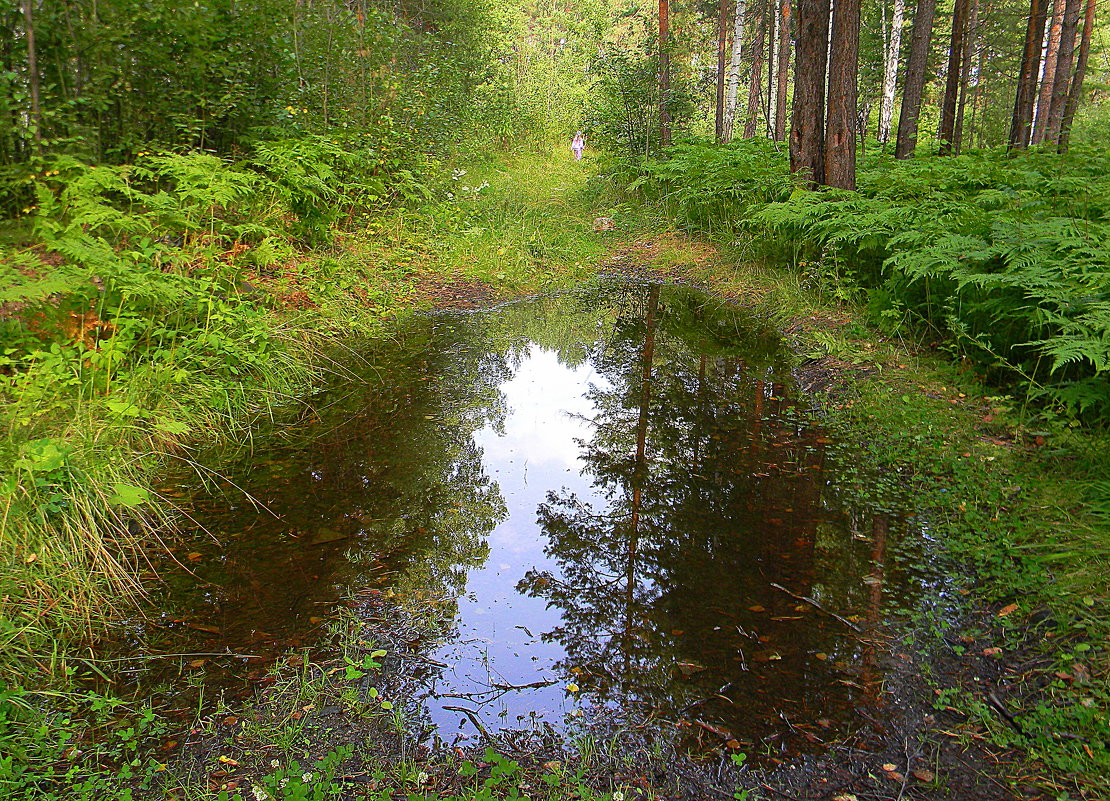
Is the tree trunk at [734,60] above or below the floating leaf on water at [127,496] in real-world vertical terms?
above

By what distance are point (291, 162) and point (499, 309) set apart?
278 centimetres

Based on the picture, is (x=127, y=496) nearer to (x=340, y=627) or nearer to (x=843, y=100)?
(x=340, y=627)

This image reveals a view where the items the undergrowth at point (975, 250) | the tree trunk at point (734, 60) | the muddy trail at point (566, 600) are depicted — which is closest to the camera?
the muddy trail at point (566, 600)

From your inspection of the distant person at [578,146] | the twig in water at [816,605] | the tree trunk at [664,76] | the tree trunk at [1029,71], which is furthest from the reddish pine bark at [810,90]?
the distant person at [578,146]

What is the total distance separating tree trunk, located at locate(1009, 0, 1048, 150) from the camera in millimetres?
12039

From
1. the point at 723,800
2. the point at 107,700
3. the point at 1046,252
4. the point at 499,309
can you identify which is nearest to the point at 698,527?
the point at 723,800

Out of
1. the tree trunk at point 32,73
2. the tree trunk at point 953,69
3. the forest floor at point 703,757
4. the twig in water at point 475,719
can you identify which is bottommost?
the twig in water at point 475,719

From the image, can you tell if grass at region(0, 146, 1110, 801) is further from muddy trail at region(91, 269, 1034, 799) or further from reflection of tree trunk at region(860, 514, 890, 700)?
reflection of tree trunk at region(860, 514, 890, 700)

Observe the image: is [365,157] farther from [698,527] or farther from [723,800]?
[723,800]

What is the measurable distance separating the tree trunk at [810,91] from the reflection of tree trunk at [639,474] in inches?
116

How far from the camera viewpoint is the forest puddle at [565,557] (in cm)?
274

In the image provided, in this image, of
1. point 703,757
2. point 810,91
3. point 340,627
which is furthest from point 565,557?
point 810,91

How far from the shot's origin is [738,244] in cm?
931

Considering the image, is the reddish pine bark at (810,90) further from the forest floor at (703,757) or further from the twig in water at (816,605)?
the forest floor at (703,757)
